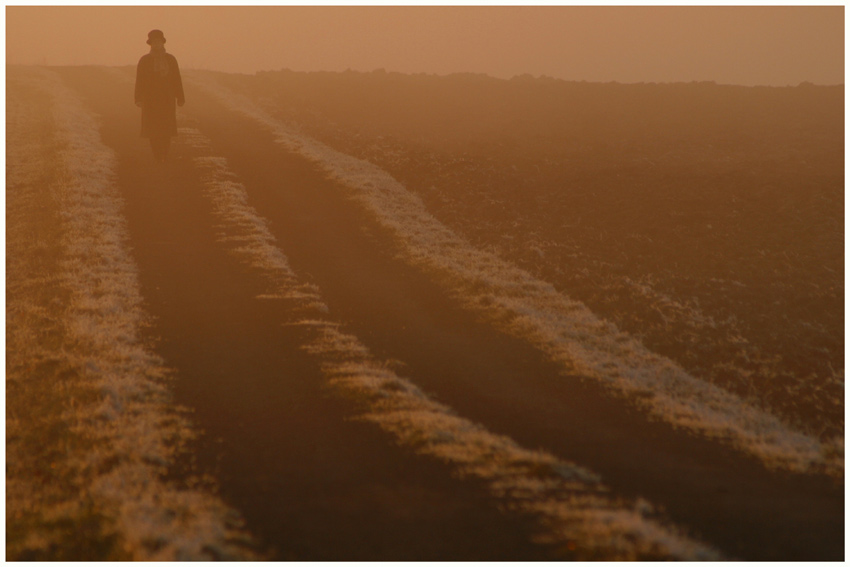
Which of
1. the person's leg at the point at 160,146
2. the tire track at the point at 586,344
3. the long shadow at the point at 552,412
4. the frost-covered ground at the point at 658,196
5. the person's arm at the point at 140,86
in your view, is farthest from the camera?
the person's leg at the point at 160,146

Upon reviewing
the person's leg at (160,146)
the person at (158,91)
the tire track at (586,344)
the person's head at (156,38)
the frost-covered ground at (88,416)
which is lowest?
the frost-covered ground at (88,416)

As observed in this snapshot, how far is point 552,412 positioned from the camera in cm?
831

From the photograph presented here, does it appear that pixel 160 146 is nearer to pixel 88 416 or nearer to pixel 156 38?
pixel 156 38

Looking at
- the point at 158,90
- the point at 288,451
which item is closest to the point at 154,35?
the point at 158,90

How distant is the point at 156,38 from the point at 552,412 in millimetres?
15316

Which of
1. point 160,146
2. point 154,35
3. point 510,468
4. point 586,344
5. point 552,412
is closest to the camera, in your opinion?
point 510,468

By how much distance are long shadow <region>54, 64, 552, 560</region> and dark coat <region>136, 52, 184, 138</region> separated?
7569mm

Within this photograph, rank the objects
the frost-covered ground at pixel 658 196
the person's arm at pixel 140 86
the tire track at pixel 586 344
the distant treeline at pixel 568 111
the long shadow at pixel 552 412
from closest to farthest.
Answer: the long shadow at pixel 552 412, the tire track at pixel 586 344, the frost-covered ground at pixel 658 196, the person's arm at pixel 140 86, the distant treeline at pixel 568 111

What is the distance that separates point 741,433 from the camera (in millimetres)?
8156

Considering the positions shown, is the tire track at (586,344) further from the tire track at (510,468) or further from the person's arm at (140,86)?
the person's arm at (140,86)

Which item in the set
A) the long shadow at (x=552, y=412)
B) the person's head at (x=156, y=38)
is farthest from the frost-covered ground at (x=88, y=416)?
the person's head at (x=156, y=38)

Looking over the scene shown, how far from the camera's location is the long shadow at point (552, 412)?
6129 mm

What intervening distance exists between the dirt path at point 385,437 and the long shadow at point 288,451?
2 cm

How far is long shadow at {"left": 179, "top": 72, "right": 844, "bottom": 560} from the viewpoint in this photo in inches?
241
